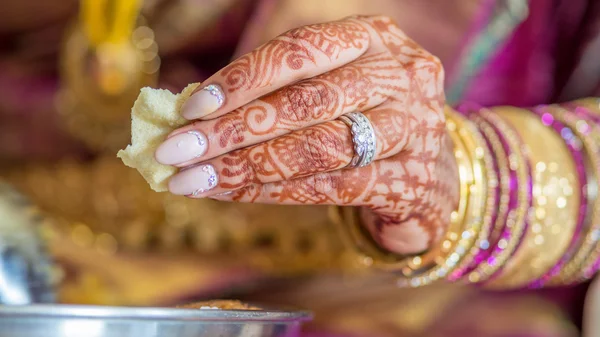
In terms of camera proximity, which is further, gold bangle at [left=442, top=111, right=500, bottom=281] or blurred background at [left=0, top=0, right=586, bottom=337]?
blurred background at [left=0, top=0, right=586, bottom=337]

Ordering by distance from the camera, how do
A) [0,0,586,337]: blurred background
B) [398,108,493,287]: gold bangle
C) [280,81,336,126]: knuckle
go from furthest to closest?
[0,0,586,337]: blurred background, [398,108,493,287]: gold bangle, [280,81,336,126]: knuckle

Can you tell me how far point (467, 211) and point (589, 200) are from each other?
11 centimetres

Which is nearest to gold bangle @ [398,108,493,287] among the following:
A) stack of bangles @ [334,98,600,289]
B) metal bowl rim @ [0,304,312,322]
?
stack of bangles @ [334,98,600,289]

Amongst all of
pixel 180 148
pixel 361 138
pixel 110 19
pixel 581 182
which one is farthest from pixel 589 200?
pixel 110 19

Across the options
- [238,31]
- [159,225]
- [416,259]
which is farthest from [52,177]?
[416,259]

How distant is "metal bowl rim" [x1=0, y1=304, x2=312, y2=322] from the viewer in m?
0.24

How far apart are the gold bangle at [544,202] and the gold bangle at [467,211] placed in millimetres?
39

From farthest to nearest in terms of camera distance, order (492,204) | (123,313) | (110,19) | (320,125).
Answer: (110,19)
(492,204)
(320,125)
(123,313)

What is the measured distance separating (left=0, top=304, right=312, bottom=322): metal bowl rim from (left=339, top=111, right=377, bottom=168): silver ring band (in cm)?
12

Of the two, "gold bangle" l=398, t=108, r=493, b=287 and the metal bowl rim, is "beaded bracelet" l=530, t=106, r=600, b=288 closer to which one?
"gold bangle" l=398, t=108, r=493, b=287

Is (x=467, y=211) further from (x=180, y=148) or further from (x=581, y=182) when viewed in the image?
(x=180, y=148)

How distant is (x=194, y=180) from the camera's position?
0.32m

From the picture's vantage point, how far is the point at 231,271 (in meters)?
0.68

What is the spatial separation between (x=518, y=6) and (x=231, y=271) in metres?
0.38
